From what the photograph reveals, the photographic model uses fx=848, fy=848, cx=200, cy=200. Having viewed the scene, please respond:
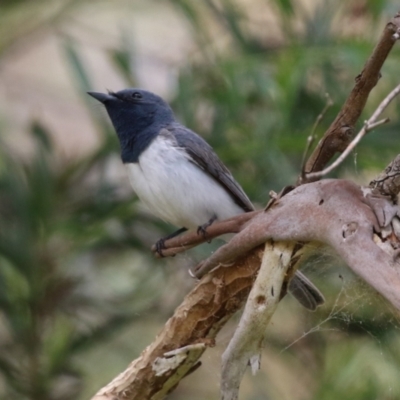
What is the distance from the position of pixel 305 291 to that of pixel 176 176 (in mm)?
583

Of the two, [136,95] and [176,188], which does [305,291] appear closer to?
[176,188]

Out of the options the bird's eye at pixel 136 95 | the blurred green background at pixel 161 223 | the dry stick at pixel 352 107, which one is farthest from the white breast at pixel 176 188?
the dry stick at pixel 352 107

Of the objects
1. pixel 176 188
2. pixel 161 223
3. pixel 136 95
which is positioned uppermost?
pixel 136 95

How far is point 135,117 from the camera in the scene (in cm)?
232

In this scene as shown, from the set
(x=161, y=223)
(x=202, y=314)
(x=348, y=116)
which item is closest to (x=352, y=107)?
(x=348, y=116)

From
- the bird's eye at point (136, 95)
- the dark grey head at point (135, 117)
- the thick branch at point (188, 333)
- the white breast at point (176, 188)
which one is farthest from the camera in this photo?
the bird's eye at point (136, 95)

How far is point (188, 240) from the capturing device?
1588 mm

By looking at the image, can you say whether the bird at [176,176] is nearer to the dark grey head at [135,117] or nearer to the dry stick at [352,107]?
the dark grey head at [135,117]

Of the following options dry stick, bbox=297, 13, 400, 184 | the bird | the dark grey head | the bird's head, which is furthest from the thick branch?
the bird's head

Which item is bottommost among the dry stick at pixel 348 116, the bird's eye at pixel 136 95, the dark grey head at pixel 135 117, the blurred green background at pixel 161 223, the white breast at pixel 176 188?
the blurred green background at pixel 161 223

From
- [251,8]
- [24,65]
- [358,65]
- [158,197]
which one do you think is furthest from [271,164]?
[24,65]

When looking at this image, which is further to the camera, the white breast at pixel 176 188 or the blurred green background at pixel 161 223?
the blurred green background at pixel 161 223

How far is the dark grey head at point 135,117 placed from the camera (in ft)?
7.27

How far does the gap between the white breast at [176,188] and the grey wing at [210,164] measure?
0.01m
